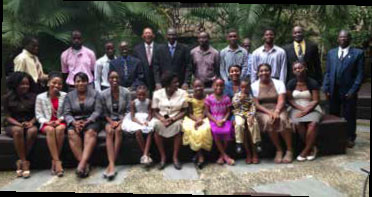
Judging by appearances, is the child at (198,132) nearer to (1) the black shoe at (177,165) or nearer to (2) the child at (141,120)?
(1) the black shoe at (177,165)

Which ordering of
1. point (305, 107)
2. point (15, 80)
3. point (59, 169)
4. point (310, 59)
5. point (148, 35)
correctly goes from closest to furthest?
point (59, 169), point (15, 80), point (305, 107), point (310, 59), point (148, 35)

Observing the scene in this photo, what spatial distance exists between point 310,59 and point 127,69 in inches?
75.1

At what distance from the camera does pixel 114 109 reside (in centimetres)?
399

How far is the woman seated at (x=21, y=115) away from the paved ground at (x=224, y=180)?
22 cm

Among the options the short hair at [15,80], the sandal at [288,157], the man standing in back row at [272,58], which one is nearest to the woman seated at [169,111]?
the man standing in back row at [272,58]

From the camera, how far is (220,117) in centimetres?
401

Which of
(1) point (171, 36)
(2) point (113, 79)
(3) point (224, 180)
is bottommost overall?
(3) point (224, 180)

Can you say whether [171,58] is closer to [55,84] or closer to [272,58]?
[272,58]

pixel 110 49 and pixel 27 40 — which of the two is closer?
pixel 27 40

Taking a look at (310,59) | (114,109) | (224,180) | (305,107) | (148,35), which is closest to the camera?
(224,180)

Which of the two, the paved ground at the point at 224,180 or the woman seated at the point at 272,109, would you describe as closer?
the paved ground at the point at 224,180

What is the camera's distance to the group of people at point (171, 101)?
381 centimetres

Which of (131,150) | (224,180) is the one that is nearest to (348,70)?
(224,180)

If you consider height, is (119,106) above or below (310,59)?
below
